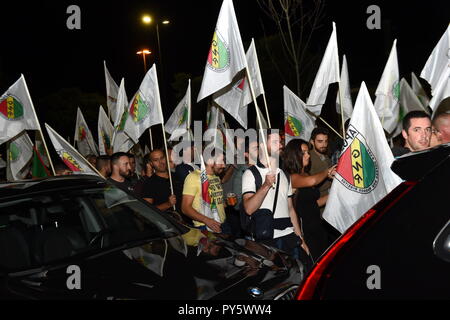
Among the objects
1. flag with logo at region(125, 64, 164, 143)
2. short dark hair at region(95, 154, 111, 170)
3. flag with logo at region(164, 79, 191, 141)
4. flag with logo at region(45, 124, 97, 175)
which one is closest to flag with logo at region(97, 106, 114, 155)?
flag with logo at region(164, 79, 191, 141)

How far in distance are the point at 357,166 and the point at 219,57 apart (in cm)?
235

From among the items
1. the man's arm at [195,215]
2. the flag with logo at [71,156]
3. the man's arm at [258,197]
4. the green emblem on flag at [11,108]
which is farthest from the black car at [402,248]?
the green emblem on flag at [11,108]

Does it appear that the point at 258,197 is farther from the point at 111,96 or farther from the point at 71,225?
the point at 111,96

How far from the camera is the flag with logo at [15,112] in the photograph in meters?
7.38

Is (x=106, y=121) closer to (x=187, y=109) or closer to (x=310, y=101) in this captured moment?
(x=187, y=109)

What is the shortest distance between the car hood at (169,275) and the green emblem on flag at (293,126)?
17.3 ft

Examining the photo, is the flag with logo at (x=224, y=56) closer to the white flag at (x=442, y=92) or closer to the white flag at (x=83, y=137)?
the white flag at (x=442, y=92)

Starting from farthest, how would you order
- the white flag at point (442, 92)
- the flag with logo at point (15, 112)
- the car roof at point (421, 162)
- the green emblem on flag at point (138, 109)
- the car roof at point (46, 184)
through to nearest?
the green emblem on flag at point (138, 109), the flag with logo at point (15, 112), the white flag at point (442, 92), the car roof at point (46, 184), the car roof at point (421, 162)

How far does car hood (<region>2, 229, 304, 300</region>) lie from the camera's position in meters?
2.89

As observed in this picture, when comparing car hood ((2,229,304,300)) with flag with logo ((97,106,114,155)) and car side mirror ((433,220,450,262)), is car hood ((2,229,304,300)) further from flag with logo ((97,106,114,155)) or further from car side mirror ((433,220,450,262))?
flag with logo ((97,106,114,155))

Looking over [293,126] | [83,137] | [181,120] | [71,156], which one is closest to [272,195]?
[71,156]

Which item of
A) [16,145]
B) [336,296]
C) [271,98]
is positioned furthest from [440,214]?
[271,98]
